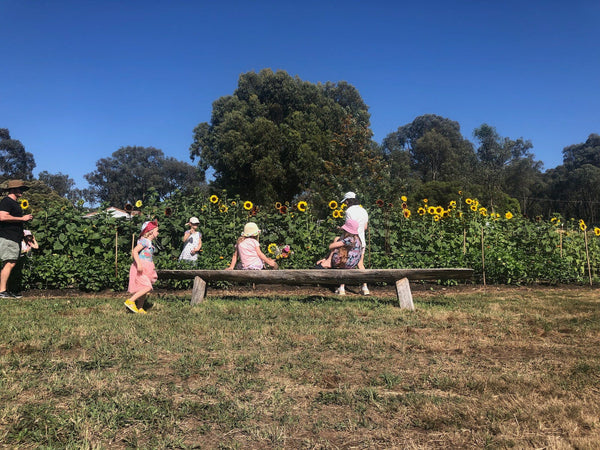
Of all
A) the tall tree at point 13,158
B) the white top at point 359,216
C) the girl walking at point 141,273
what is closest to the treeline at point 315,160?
the white top at point 359,216

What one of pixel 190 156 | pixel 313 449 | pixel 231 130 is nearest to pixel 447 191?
pixel 231 130

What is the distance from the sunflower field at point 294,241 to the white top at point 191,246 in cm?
16

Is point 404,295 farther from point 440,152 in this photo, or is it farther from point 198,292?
point 440,152

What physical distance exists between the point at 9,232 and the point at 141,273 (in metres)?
2.94

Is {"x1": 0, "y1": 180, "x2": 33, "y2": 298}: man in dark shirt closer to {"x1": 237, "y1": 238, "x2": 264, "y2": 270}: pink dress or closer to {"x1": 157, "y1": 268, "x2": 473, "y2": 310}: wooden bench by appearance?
{"x1": 157, "y1": 268, "x2": 473, "y2": 310}: wooden bench

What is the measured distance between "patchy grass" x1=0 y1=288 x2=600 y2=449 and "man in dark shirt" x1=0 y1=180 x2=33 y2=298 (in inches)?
83.2

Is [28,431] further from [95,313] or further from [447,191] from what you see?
[447,191]

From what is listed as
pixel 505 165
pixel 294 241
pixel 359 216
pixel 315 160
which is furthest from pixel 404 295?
pixel 505 165

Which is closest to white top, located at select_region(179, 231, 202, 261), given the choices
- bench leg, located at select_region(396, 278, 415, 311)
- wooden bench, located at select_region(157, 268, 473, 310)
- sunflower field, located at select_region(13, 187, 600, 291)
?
sunflower field, located at select_region(13, 187, 600, 291)

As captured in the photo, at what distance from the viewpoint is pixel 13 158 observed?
5806 cm

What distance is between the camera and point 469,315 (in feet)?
17.2

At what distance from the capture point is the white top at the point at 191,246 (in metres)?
8.05

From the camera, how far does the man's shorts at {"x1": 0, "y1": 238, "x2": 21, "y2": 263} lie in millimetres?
7004

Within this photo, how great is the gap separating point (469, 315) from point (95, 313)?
14.0 ft
